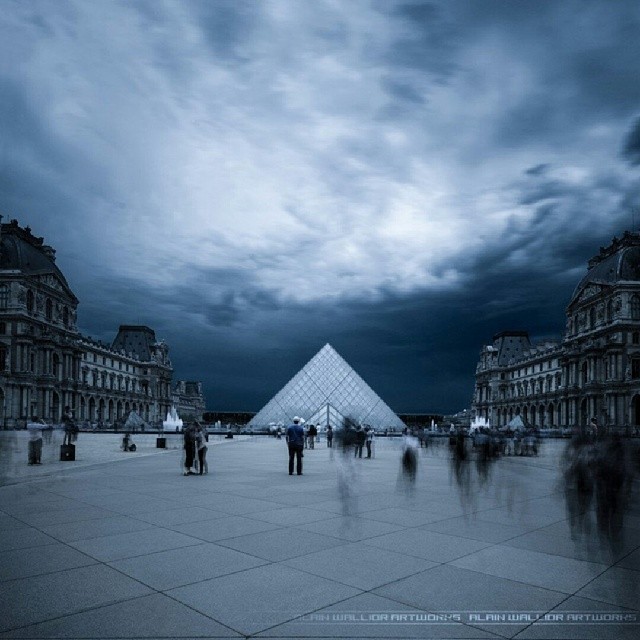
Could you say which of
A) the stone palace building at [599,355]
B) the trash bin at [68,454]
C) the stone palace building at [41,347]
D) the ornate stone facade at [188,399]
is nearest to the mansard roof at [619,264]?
the stone palace building at [599,355]

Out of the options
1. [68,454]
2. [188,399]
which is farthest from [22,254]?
[188,399]

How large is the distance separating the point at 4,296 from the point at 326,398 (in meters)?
35.6

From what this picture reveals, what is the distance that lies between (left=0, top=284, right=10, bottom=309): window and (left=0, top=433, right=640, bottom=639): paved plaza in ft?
187

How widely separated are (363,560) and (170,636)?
2.23 meters

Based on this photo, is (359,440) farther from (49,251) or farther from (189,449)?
(49,251)

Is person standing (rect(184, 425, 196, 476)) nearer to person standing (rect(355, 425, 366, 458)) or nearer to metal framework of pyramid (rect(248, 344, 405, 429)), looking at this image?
person standing (rect(355, 425, 366, 458))

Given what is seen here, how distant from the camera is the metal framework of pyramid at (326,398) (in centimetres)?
6769

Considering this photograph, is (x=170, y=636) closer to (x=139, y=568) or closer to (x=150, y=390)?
(x=139, y=568)

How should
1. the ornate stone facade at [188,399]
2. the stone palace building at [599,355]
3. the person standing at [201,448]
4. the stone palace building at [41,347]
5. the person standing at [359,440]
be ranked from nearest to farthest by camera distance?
the person standing at [201,448] → the person standing at [359,440] → the stone palace building at [41,347] → the stone palace building at [599,355] → the ornate stone facade at [188,399]

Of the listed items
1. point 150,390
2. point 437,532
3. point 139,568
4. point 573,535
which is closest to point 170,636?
point 139,568

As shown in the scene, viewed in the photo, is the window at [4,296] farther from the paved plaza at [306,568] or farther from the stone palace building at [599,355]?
the paved plaza at [306,568]

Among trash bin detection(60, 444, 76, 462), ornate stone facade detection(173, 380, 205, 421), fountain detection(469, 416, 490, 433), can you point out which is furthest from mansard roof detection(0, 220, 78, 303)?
ornate stone facade detection(173, 380, 205, 421)

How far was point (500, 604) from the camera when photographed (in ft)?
14.3

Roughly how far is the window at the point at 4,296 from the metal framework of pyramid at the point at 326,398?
28322 millimetres
